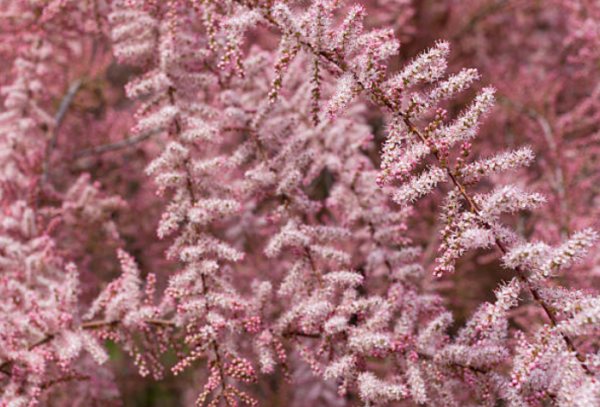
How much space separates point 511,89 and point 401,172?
5.29ft

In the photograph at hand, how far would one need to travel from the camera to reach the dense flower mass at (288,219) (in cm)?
97

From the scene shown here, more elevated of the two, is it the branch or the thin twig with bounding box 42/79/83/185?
the thin twig with bounding box 42/79/83/185

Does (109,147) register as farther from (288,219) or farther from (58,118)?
(288,219)

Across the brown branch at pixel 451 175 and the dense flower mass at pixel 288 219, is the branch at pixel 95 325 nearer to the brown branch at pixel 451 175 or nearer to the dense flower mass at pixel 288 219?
the dense flower mass at pixel 288 219

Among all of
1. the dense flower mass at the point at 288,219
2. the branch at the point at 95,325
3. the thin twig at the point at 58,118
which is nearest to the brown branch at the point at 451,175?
the dense flower mass at the point at 288,219

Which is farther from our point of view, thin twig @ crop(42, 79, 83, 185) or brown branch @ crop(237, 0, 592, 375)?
thin twig @ crop(42, 79, 83, 185)

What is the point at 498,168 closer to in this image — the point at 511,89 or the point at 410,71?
the point at 410,71

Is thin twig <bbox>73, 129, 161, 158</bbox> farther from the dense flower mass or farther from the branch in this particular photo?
the branch

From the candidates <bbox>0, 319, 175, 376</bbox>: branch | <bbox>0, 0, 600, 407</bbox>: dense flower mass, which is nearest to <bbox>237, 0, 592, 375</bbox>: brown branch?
<bbox>0, 0, 600, 407</bbox>: dense flower mass

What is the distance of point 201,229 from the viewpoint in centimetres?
127

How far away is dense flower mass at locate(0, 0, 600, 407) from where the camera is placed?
966mm

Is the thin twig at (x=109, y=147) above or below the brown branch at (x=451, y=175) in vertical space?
above

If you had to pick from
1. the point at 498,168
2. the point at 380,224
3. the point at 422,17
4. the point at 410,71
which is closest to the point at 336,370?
the point at 380,224

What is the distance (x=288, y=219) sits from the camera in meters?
1.29
